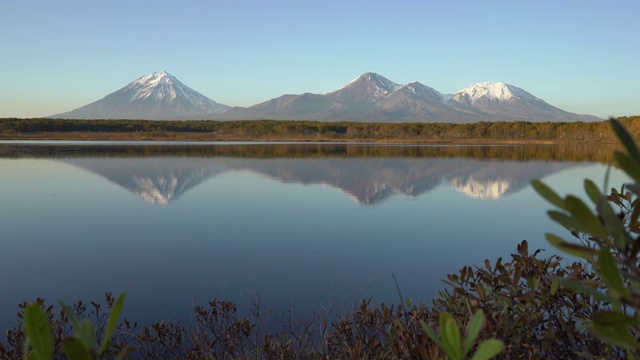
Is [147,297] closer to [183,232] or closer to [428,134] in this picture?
[183,232]

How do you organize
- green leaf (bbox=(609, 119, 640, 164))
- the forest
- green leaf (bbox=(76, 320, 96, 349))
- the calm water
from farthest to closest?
the forest
the calm water
green leaf (bbox=(76, 320, 96, 349))
green leaf (bbox=(609, 119, 640, 164))

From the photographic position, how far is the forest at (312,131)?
106m

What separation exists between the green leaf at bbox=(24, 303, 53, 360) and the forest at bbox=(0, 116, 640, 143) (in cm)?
10725

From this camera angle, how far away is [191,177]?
26656 mm

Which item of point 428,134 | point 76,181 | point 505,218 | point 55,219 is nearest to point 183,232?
point 55,219

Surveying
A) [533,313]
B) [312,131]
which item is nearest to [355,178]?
[533,313]

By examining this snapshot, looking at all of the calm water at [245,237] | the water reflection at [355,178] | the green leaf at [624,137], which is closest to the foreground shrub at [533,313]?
the green leaf at [624,137]

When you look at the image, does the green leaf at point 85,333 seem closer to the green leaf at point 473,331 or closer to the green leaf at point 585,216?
the green leaf at point 473,331

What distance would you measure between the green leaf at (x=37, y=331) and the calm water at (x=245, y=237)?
533 centimetres

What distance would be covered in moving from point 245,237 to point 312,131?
117 m

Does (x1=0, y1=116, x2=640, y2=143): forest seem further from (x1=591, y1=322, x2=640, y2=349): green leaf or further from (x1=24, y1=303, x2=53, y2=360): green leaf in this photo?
(x1=591, y1=322, x2=640, y2=349): green leaf

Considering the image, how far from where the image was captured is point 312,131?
5044 inches

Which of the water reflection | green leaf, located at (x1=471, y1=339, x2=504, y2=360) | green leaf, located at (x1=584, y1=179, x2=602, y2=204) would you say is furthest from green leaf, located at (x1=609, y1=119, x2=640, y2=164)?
the water reflection

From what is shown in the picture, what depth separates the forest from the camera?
106438mm
